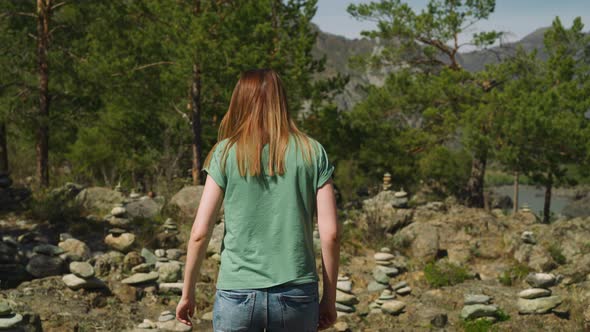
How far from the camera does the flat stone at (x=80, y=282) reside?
639cm

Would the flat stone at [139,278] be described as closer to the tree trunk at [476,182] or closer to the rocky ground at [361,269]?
the rocky ground at [361,269]

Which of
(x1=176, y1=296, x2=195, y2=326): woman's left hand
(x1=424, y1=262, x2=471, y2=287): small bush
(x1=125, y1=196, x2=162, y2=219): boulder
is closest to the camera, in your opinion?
(x1=176, y1=296, x2=195, y2=326): woman's left hand

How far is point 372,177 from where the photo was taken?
22.0 metres

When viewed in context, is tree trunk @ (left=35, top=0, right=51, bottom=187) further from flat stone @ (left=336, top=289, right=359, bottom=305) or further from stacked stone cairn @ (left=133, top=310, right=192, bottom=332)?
flat stone @ (left=336, top=289, right=359, bottom=305)

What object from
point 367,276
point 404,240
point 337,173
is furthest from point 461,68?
point 367,276

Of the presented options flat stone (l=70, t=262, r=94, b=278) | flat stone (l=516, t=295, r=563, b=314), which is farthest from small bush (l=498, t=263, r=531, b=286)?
flat stone (l=70, t=262, r=94, b=278)

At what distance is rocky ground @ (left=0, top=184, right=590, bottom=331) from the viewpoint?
6.13 metres

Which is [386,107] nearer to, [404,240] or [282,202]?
[404,240]

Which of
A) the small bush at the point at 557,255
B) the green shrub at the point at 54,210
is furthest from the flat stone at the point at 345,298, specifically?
the green shrub at the point at 54,210

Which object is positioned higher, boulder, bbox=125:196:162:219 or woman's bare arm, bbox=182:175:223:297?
woman's bare arm, bbox=182:175:223:297

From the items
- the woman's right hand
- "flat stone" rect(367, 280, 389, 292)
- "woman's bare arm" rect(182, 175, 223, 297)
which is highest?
"woman's bare arm" rect(182, 175, 223, 297)

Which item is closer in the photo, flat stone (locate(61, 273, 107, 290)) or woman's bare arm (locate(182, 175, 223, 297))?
woman's bare arm (locate(182, 175, 223, 297))

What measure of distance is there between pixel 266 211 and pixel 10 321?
2.98 metres

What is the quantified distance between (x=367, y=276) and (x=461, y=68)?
1136cm
